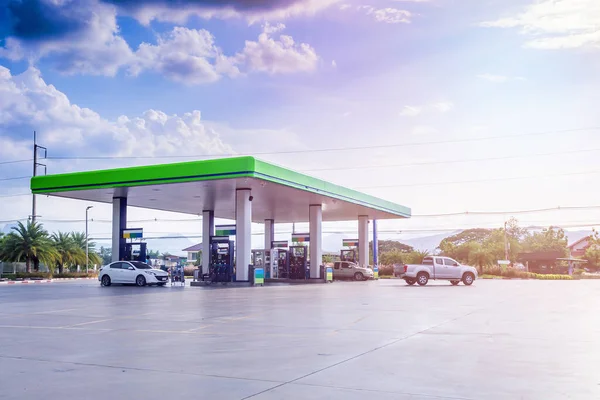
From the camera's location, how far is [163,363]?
28.0 ft

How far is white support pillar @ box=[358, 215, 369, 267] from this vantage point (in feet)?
160

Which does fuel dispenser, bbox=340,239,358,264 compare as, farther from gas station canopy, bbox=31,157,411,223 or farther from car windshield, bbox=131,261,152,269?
car windshield, bbox=131,261,152,269

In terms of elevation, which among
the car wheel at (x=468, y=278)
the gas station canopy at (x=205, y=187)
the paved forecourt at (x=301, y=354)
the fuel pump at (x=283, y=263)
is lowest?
the paved forecourt at (x=301, y=354)

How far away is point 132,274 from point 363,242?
21.6m

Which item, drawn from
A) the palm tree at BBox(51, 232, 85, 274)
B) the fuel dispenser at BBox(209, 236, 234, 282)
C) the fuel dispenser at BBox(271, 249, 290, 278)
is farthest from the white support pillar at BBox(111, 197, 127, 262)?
the palm tree at BBox(51, 232, 85, 274)

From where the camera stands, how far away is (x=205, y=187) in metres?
32.8

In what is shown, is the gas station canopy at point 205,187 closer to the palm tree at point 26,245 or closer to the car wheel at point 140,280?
the car wheel at point 140,280

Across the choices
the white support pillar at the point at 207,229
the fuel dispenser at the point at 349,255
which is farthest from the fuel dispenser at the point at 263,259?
the fuel dispenser at the point at 349,255

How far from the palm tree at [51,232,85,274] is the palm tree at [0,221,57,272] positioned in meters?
5.54

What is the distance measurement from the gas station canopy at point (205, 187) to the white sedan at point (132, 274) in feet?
13.8

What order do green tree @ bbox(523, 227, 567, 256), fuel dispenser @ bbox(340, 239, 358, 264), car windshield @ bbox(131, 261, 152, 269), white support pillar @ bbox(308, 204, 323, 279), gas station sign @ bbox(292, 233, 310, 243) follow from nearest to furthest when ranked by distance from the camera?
1. car windshield @ bbox(131, 261, 152, 269)
2. white support pillar @ bbox(308, 204, 323, 279)
3. gas station sign @ bbox(292, 233, 310, 243)
4. fuel dispenser @ bbox(340, 239, 358, 264)
5. green tree @ bbox(523, 227, 567, 256)

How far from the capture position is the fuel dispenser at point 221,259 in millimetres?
35312

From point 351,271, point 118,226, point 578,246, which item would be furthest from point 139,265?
point 578,246

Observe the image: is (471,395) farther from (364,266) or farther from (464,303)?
(364,266)
